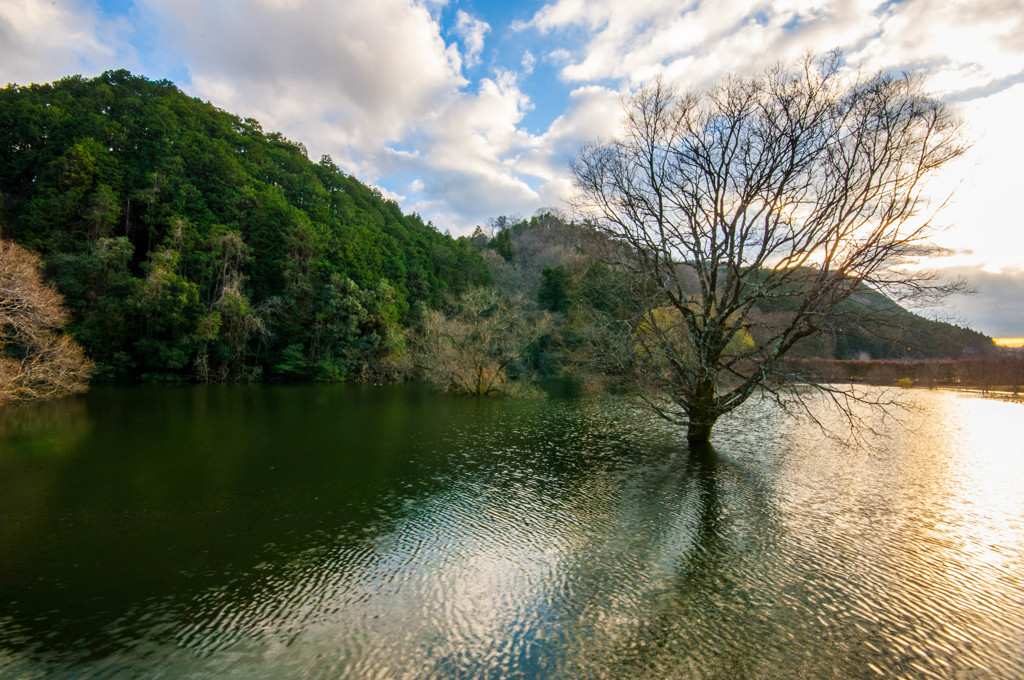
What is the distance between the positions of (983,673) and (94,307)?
3613 cm

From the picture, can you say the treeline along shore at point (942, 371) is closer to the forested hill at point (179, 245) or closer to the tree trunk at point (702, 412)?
the tree trunk at point (702, 412)

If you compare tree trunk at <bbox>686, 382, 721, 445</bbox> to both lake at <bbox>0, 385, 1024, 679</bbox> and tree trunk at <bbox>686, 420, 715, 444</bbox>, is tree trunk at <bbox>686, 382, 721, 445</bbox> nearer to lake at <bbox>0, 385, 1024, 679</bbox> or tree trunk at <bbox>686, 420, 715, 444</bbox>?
tree trunk at <bbox>686, 420, 715, 444</bbox>

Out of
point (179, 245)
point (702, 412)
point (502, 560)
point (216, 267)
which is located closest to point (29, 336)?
point (179, 245)

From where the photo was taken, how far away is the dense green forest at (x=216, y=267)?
27156 millimetres

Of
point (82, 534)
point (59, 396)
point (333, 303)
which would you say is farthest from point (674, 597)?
point (333, 303)

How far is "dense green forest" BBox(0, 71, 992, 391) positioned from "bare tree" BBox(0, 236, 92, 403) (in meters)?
9.20

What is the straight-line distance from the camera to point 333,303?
34.5 m

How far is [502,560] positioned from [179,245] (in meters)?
33.5

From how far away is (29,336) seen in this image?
54.0ft

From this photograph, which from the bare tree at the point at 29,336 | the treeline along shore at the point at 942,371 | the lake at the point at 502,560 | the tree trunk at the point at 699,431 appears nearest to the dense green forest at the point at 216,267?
the treeline along shore at the point at 942,371

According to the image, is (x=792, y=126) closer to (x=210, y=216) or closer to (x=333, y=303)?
(x=333, y=303)

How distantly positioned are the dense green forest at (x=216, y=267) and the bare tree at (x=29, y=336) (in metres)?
9.20

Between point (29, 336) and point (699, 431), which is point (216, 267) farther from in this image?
point (699, 431)

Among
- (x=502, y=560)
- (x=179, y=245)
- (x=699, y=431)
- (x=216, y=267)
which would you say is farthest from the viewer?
(x=216, y=267)
